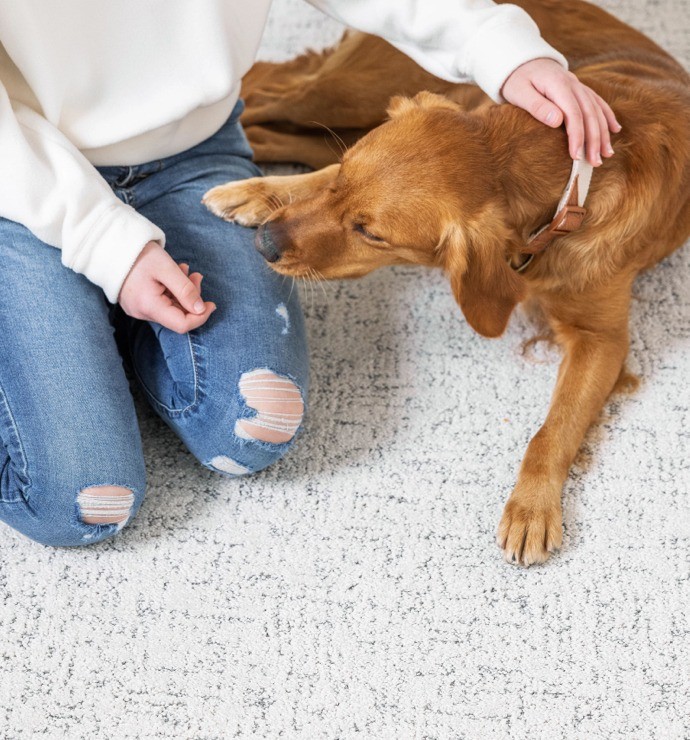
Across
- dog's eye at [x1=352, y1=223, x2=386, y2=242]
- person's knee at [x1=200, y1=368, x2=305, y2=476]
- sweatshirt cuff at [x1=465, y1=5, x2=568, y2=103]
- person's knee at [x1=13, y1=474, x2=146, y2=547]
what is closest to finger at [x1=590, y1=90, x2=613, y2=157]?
sweatshirt cuff at [x1=465, y1=5, x2=568, y2=103]

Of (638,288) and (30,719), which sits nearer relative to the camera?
(30,719)

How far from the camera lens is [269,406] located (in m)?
1.53

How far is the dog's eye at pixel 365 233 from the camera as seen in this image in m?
1.46

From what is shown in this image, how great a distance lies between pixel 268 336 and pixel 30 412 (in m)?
0.41

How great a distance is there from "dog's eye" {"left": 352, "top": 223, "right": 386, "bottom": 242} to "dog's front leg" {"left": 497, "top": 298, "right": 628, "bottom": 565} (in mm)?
488

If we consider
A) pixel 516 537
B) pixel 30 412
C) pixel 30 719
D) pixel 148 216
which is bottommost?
pixel 30 719

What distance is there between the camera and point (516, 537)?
1.53 meters

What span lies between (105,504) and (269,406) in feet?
1.02

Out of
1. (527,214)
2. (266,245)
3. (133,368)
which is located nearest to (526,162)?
(527,214)

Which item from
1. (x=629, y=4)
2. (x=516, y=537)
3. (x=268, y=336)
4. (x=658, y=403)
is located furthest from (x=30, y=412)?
(x=629, y=4)

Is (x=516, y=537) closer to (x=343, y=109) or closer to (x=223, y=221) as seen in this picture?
(x=223, y=221)

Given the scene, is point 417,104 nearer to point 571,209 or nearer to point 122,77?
point 571,209

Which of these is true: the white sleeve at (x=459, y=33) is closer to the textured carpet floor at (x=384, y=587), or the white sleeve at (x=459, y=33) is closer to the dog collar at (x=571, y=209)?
the dog collar at (x=571, y=209)

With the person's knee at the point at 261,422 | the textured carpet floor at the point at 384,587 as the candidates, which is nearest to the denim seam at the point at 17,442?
the textured carpet floor at the point at 384,587
